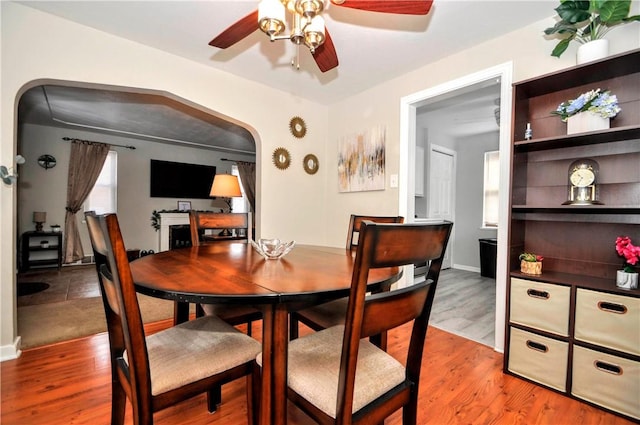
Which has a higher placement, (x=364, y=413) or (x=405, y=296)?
(x=405, y=296)

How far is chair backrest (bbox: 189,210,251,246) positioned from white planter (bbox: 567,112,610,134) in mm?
2209

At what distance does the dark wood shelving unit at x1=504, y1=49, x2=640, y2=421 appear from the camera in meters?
1.49

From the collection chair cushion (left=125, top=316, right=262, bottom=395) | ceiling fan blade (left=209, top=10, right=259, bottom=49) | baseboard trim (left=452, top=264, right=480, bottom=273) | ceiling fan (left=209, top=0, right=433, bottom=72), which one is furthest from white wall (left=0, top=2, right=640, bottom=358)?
baseboard trim (left=452, top=264, right=480, bottom=273)

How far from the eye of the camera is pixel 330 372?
91 centimetres

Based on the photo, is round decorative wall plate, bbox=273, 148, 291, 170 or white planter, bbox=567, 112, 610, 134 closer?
white planter, bbox=567, 112, 610, 134

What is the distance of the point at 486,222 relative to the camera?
4.95m

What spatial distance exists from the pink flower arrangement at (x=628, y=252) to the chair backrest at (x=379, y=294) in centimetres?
138

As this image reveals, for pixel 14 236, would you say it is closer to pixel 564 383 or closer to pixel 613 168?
pixel 564 383

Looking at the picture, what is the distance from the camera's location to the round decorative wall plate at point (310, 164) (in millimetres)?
3451

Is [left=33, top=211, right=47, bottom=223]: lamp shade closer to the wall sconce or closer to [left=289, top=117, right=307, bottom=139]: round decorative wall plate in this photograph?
the wall sconce

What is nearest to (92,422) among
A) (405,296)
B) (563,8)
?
(405,296)

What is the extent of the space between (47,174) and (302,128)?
15.4 ft

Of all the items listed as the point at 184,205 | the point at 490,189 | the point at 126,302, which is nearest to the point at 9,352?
the point at 126,302

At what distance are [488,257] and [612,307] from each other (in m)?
3.19
